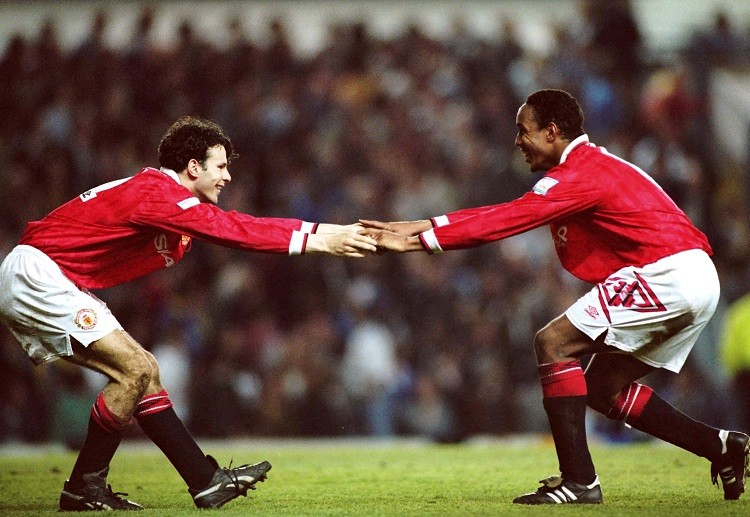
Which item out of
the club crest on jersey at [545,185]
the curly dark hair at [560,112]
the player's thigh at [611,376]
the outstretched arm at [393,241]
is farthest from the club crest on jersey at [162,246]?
the player's thigh at [611,376]

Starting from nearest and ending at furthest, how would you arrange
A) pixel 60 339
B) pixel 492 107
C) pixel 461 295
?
pixel 60 339
pixel 461 295
pixel 492 107

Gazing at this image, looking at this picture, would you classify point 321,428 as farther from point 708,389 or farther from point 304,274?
point 708,389

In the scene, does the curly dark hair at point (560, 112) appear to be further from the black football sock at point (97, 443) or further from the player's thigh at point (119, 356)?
the black football sock at point (97, 443)

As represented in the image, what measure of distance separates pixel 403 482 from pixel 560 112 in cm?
287

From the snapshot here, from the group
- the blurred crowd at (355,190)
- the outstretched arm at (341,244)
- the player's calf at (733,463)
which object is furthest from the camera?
the blurred crowd at (355,190)

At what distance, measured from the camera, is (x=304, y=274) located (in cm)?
1453

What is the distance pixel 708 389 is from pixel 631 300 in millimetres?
7366

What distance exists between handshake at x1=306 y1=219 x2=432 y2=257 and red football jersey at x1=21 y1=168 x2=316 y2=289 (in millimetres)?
106

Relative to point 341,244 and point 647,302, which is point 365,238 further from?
point 647,302

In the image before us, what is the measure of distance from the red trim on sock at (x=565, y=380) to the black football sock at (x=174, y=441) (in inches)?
78.4

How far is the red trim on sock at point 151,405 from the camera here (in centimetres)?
638

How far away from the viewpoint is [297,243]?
21.3 feet

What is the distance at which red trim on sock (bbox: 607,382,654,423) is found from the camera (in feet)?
22.2

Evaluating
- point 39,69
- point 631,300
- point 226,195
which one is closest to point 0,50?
point 39,69
